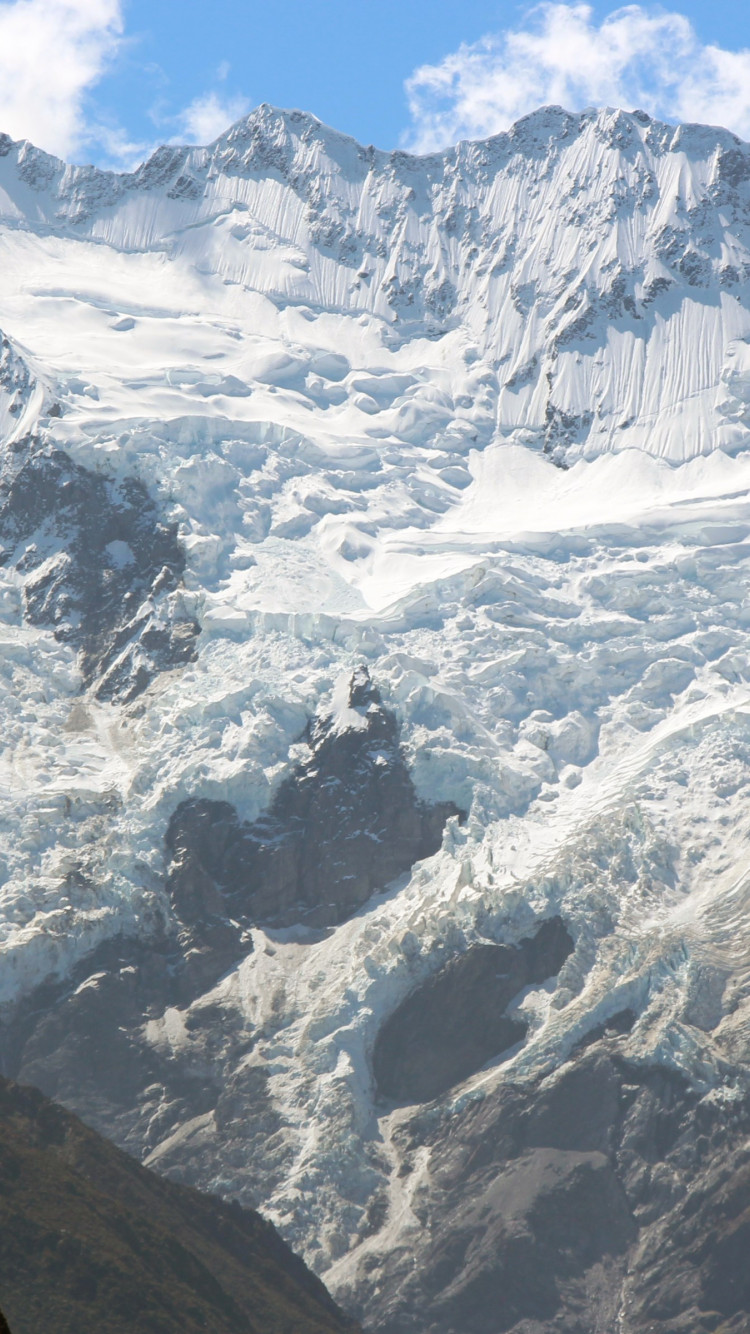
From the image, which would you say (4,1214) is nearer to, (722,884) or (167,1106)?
(167,1106)

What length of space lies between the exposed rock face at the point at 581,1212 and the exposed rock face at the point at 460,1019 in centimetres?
533

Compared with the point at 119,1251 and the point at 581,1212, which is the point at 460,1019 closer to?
the point at 581,1212

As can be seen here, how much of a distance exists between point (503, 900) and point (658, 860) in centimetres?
1668

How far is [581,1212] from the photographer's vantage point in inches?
6698

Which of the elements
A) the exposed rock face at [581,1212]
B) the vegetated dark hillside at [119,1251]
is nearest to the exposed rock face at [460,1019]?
the exposed rock face at [581,1212]

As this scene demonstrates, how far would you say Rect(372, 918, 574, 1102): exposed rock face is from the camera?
601 feet

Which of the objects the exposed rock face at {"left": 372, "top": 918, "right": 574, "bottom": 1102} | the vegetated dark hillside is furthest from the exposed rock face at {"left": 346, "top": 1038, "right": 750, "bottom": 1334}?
the vegetated dark hillside

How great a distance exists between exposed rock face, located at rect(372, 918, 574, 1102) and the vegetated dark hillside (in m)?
26.9

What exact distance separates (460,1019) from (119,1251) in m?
57.2

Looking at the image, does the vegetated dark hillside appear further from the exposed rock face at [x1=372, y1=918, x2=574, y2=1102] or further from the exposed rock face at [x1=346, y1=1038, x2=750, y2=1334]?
the exposed rock face at [x1=372, y1=918, x2=574, y2=1102]

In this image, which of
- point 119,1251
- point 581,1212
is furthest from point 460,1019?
point 119,1251

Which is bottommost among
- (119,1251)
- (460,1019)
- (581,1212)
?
(581,1212)

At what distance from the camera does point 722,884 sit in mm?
188125

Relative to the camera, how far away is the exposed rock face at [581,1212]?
165250 millimetres
